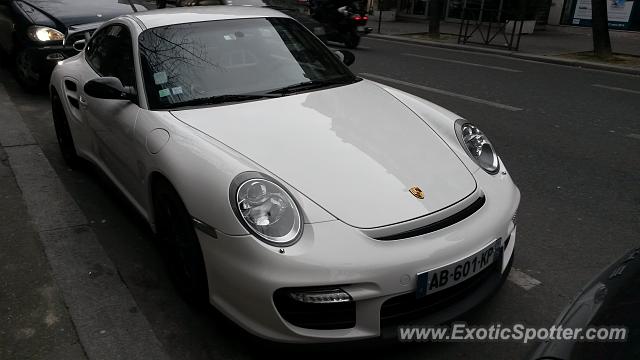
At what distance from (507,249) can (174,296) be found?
5.67 feet

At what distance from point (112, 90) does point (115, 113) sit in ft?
0.57

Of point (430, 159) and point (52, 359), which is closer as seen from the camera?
point (52, 359)

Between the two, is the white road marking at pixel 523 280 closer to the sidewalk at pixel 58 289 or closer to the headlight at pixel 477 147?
the headlight at pixel 477 147

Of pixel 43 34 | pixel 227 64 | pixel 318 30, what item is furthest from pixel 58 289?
pixel 318 30

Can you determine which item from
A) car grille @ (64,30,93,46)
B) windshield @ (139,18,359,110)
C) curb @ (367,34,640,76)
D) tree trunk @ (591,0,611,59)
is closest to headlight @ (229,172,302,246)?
windshield @ (139,18,359,110)

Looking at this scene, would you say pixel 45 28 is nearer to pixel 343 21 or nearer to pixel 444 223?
pixel 444 223

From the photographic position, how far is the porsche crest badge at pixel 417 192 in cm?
238

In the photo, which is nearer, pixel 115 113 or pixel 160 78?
pixel 160 78

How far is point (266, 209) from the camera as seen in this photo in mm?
2211

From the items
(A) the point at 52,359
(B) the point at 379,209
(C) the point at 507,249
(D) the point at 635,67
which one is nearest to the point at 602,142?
(C) the point at 507,249

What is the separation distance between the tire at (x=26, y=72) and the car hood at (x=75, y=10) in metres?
0.54

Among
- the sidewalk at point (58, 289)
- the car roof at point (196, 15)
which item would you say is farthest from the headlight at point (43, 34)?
the car roof at point (196, 15)

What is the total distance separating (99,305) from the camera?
2.77 metres

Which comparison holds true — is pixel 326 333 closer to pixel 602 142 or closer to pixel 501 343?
pixel 501 343
